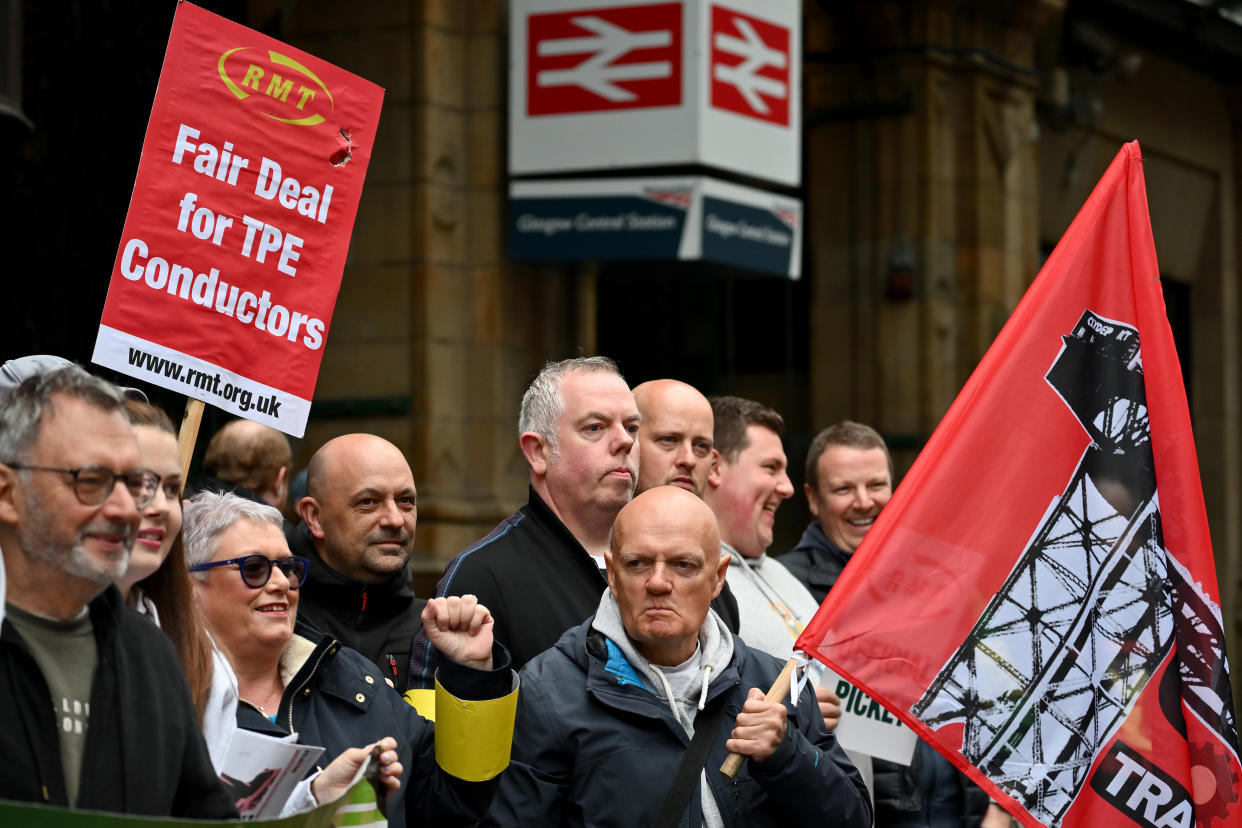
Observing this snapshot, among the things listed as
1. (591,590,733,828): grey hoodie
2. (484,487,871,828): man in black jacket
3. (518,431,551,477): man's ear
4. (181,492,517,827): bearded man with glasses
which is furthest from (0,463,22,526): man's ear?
(518,431,551,477): man's ear

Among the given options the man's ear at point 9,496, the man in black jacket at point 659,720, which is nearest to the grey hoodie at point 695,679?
the man in black jacket at point 659,720

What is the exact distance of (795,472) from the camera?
14.0m

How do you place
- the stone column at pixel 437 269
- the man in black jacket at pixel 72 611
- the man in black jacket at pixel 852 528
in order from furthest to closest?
the stone column at pixel 437 269 → the man in black jacket at pixel 852 528 → the man in black jacket at pixel 72 611

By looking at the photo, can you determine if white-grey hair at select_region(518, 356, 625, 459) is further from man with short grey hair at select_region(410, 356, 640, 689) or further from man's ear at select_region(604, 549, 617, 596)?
man's ear at select_region(604, 549, 617, 596)

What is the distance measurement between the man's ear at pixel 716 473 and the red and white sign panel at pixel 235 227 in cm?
186

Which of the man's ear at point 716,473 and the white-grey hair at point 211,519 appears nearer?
the white-grey hair at point 211,519

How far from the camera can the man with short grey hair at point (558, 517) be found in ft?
15.7

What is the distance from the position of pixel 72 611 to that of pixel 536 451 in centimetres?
221

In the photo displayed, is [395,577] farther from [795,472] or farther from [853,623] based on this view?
[795,472]

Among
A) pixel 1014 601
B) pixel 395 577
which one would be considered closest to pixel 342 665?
pixel 395 577

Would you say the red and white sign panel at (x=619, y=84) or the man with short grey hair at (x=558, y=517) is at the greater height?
the red and white sign panel at (x=619, y=84)

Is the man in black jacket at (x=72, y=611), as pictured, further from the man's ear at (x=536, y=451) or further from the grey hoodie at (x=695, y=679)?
the man's ear at (x=536, y=451)

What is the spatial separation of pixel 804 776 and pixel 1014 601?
2.80ft

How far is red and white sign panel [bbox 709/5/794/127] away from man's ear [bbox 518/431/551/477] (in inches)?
227
